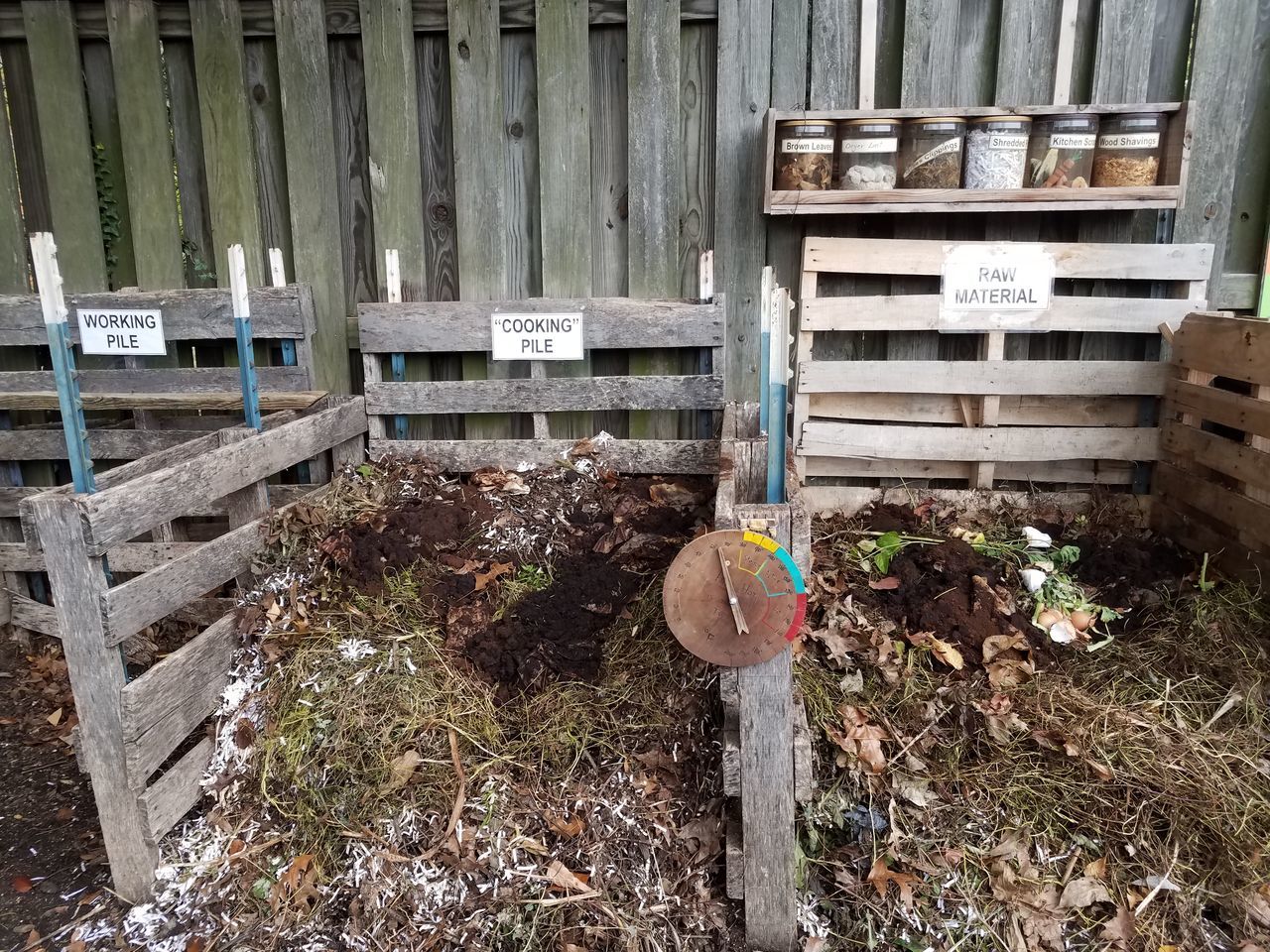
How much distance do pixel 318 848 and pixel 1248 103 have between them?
4821 mm

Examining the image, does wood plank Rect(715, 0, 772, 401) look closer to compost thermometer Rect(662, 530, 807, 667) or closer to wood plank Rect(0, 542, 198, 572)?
compost thermometer Rect(662, 530, 807, 667)

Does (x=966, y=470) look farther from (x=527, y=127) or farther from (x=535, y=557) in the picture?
(x=527, y=127)

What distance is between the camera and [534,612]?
310 cm

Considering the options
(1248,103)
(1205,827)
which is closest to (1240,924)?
(1205,827)

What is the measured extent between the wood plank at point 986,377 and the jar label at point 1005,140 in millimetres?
939

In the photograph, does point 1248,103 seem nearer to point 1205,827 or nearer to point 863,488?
point 863,488

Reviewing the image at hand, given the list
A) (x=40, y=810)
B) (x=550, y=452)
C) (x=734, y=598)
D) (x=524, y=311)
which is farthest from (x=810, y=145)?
(x=40, y=810)

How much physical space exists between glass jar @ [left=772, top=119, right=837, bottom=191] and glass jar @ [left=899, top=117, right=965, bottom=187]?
1.06 feet

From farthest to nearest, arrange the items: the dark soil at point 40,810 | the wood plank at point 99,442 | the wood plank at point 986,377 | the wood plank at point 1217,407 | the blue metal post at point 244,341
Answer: the wood plank at point 99,442
the wood plank at point 986,377
the blue metal post at point 244,341
the wood plank at point 1217,407
the dark soil at point 40,810

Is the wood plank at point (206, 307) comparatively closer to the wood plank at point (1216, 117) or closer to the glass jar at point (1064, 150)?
the glass jar at point (1064, 150)

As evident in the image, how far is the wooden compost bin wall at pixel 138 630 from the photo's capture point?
2523 millimetres

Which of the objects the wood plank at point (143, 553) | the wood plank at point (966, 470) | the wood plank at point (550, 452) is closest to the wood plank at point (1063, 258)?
the wood plank at point (966, 470)

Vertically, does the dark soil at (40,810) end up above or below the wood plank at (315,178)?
below

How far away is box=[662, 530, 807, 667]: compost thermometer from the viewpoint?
87.0 inches
